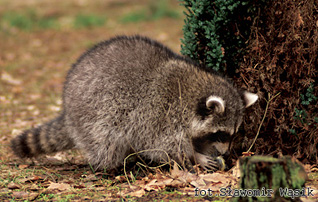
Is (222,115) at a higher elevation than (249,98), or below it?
below

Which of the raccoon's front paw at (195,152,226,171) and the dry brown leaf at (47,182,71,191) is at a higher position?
the raccoon's front paw at (195,152,226,171)

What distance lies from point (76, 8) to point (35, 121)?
10.9m

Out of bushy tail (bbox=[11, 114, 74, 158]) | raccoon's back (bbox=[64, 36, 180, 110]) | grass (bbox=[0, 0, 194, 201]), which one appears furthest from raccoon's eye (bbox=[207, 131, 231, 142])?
bushy tail (bbox=[11, 114, 74, 158])

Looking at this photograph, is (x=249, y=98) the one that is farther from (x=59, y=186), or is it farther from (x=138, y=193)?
(x=59, y=186)

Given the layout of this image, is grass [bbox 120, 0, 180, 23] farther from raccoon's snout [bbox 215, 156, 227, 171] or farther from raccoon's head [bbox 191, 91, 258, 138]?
raccoon's snout [bbox 215, 156, 227, 171]

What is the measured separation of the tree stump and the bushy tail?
2.87 meters

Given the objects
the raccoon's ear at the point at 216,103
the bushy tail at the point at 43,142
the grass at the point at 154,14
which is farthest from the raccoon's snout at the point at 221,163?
the grass at the point at 154,14

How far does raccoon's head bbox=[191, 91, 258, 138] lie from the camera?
4.12 m

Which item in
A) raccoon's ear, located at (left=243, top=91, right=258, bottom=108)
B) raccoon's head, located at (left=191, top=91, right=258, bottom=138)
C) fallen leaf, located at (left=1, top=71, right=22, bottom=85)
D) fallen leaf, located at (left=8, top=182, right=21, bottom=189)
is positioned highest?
fallen leaf, located at (left=1, top=71, right=22, bottom=85)

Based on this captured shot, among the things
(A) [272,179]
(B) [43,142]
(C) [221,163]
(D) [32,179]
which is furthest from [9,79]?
(A) [272,179]

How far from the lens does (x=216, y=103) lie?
4.04m

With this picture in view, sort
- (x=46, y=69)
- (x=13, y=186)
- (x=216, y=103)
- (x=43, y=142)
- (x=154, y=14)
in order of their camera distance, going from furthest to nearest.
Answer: (x=154, y=14) → (x=46, y=69) → (x=43, y=142) → (x=216, y=103) → (x=13, y=186)

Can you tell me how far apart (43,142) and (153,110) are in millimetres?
1620

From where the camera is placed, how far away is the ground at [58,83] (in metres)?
3.72
